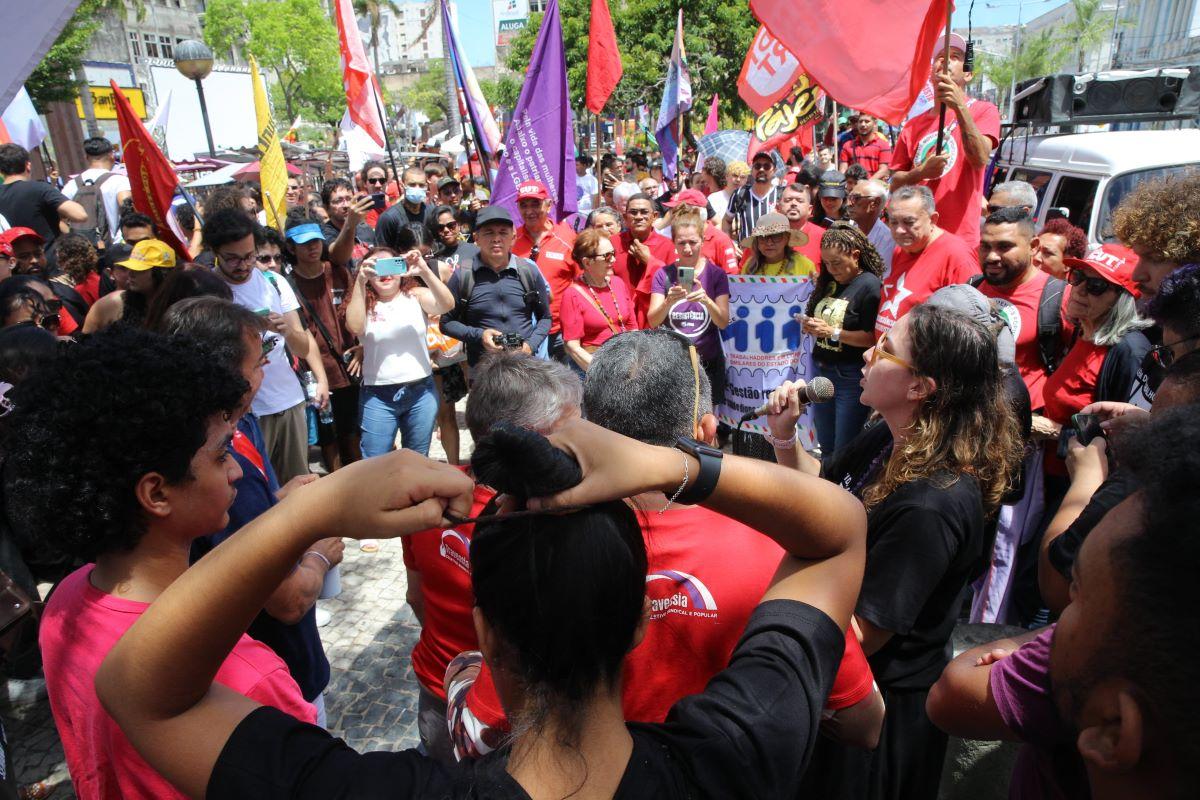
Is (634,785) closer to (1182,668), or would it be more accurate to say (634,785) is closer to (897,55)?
(1182,668)

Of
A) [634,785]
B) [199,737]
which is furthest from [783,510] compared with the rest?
[199,737]

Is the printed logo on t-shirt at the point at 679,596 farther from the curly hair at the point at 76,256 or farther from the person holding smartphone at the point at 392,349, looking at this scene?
the curly hair at the point at 76,256

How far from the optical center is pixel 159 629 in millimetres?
942

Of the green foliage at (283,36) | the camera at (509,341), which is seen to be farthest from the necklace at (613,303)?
the green foliage at (283,36)

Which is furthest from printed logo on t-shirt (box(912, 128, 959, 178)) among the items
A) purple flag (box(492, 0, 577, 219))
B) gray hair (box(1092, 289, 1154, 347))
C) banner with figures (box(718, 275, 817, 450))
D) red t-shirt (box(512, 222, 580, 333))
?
purple flag (box(492, 0, 577, 219))

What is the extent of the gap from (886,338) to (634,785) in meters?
1.79

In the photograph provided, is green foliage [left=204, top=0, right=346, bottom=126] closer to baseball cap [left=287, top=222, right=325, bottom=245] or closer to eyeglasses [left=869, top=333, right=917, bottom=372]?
baseball cap [left=287, top=222, right=325, bottom=245]

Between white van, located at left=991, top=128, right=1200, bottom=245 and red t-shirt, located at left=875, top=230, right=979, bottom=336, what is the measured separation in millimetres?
1952

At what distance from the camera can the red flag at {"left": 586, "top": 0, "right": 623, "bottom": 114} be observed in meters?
8.80

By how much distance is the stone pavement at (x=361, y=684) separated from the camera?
10.5 feet

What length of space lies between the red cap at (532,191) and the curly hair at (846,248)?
2.55 m

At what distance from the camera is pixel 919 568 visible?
6.18 feet

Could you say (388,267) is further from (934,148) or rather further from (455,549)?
(934,148)

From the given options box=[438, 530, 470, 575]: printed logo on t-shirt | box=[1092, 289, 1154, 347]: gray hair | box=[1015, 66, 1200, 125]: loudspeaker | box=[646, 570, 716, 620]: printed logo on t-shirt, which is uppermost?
box=[1015, 66, 1200, 125]: loudspeaker
